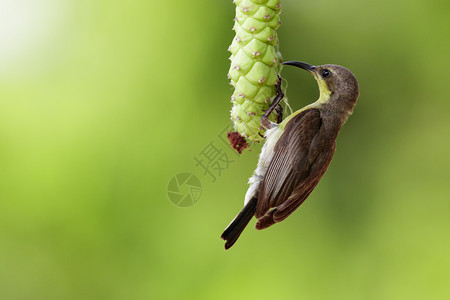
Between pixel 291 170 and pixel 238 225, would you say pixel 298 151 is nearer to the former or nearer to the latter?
pixel 291 170

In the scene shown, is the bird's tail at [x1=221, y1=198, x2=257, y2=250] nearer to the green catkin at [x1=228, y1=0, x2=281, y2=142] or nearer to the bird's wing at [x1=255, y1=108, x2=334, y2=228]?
the bird's wing at [x1=255, y1=108, x2=334, y2=228]

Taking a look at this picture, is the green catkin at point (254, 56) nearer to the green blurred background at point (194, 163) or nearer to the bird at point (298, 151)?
the bird at point (298, 151)

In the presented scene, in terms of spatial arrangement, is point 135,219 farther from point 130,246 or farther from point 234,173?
point 234,173

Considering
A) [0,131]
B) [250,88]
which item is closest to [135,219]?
[0,131]

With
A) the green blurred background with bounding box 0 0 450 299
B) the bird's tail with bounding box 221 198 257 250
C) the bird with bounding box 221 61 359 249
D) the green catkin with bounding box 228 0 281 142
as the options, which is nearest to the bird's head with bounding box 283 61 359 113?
the bird with bounding box 221 61 359 249

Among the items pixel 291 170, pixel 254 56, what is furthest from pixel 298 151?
pixel 254 56

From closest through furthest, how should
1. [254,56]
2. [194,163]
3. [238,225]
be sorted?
1. [254,56]
2. [238,225]
3. [194,163]
